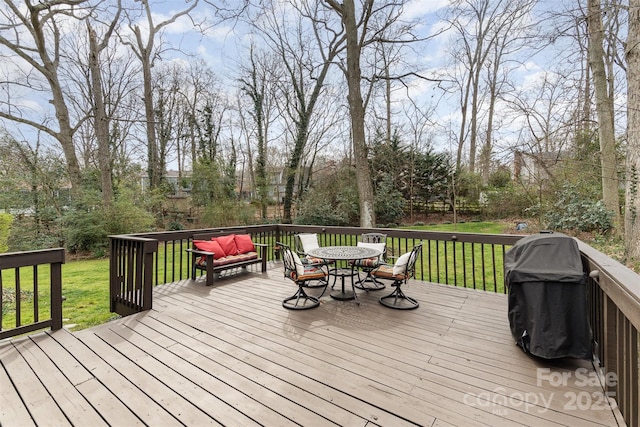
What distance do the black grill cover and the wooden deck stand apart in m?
0.18

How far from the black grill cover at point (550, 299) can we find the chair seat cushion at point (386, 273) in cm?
120

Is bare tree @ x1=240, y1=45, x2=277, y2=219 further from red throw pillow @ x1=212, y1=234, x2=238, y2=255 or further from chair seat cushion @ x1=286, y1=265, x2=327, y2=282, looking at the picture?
chair seat cushion @ x1=286, y1=265, x2=327, y2=282

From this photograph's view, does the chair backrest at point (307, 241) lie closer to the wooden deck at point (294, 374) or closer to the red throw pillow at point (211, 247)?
the red throw pillow at point (211, 247)

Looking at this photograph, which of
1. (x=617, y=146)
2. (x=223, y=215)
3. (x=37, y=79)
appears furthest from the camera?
(x=223, y=215)

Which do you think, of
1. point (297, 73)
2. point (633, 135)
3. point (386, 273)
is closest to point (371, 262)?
point (386, 273)

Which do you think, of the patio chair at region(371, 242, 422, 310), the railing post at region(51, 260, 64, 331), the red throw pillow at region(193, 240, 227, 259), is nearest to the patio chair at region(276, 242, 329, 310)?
the patio chair at region(371, 242, 422, 310)

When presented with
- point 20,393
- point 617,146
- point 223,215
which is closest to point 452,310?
point 20,393

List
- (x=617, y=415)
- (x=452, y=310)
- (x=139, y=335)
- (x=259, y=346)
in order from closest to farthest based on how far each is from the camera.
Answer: (x=617, y=415) → (x=259, y=346) → (x=139, y=335) → (x=452, y=310)

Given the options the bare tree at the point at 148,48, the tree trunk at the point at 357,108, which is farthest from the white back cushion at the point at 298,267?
the bare tree at the point at 148,48

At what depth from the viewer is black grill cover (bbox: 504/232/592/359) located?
2178 mm

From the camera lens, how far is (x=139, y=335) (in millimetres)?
2846

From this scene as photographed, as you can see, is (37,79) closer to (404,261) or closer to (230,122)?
(230,122)

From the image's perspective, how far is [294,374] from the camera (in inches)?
85.5

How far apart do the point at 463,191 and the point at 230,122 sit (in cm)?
1158
